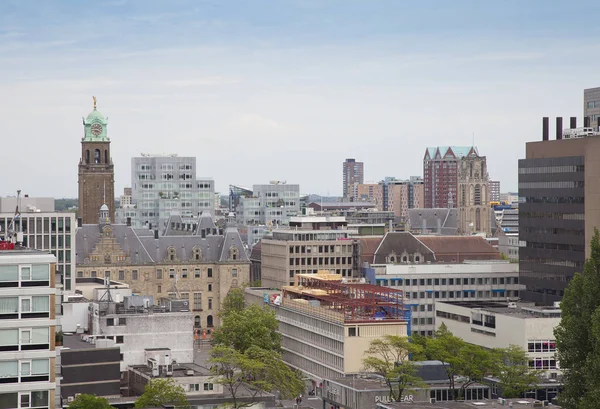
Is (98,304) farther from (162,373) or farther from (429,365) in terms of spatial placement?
(429,365)

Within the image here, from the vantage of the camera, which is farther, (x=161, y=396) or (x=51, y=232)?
(x=51, y=232)

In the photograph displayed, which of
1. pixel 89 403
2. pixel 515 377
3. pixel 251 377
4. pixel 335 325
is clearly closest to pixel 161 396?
pixel 89 403

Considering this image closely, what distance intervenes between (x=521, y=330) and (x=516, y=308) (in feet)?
50.2

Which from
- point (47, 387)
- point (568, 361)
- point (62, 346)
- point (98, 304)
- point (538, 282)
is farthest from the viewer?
point (538, 282)

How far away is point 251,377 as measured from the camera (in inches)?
6250

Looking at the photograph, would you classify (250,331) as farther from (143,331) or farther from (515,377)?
(515,377)

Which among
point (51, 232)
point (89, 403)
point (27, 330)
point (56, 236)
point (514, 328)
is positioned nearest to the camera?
point (27, 330)

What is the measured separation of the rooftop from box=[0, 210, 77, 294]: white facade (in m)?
51.6

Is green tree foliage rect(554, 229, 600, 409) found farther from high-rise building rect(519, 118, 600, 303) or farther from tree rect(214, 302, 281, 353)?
tree rect(214, 302, 281, 353)

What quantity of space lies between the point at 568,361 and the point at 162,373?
159 feet

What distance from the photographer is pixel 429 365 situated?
157 m

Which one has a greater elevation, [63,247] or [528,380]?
[63,247]

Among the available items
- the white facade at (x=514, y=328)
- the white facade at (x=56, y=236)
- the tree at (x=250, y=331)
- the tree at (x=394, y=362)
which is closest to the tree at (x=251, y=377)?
the tree at (x=394, y=362)

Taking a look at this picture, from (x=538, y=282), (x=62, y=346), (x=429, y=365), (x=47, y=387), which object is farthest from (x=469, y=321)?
(x=47, y=387)
